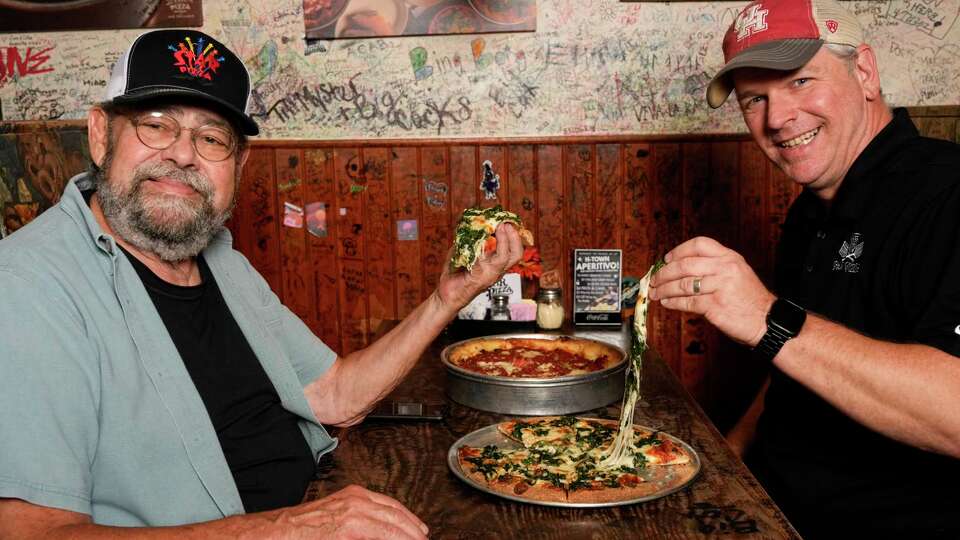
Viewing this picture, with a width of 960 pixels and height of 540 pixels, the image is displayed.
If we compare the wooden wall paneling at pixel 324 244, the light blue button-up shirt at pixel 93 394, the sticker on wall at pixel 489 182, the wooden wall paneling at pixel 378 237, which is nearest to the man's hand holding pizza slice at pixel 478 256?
the light blue button-up shirt at pixel 93 394

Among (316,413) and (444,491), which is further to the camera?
(316,413)

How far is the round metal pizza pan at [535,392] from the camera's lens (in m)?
2.22

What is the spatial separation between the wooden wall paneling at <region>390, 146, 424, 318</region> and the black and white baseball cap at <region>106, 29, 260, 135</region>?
1861 mm

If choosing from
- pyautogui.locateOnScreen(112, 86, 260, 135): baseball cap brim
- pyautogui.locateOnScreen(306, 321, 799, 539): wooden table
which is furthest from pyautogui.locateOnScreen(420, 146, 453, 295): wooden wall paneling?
pyautogui.locateOnScreen(112, 86, 260, 135): baseball cap brim

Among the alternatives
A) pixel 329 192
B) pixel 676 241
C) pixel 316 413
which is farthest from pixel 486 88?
pixel 316 413

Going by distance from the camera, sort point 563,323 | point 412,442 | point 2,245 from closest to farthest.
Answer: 1. point 2,245
2. point 412,442
3. point 563,323

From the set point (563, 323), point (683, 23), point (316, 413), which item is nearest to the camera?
point (316, 413)

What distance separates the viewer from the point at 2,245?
168 cm

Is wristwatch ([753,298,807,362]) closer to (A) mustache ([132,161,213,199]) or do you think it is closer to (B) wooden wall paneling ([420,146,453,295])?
(A) mustache ([132,161,213,199])

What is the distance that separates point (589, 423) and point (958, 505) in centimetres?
90

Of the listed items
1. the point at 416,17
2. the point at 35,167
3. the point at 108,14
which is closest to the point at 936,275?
A: the point at 416,17

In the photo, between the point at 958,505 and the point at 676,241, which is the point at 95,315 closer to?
the point at 958,505

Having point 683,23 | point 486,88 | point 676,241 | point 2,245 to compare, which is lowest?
point 676,241

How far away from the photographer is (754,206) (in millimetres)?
3938
